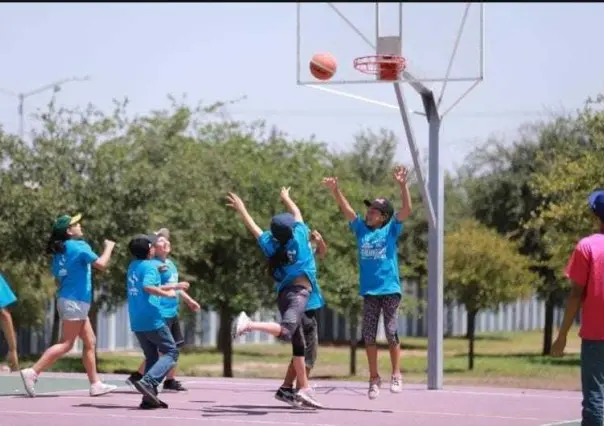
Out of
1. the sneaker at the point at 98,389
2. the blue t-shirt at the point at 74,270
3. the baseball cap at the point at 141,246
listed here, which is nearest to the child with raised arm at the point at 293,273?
the baseball cap at the point at 141,246

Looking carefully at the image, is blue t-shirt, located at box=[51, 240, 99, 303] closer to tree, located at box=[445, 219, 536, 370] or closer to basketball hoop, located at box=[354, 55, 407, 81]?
basketball hoop, located at box=[354, 55, 407, 81]

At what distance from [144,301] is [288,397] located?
69.1 inches

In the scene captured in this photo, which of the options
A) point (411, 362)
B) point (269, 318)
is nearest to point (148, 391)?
point (269, 318)

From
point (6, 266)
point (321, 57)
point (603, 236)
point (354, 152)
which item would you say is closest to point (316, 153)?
point (6, 266)

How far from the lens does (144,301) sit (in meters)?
13.7

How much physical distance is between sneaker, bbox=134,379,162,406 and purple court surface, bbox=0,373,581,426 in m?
0.12

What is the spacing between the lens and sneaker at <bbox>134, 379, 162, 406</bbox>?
12898 mm

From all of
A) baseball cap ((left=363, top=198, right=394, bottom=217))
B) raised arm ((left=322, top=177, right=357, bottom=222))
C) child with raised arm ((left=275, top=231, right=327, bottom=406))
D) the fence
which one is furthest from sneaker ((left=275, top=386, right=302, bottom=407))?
the fence

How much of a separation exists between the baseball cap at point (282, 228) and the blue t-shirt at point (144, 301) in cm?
153

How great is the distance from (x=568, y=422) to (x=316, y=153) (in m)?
23.9

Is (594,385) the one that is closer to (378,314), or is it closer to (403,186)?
(403,186)

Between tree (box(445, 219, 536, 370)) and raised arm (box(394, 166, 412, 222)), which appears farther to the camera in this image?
tree (box(445, 219, 536, 370))

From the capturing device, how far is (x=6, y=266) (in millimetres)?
28234

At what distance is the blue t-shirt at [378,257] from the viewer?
45.6 ft
